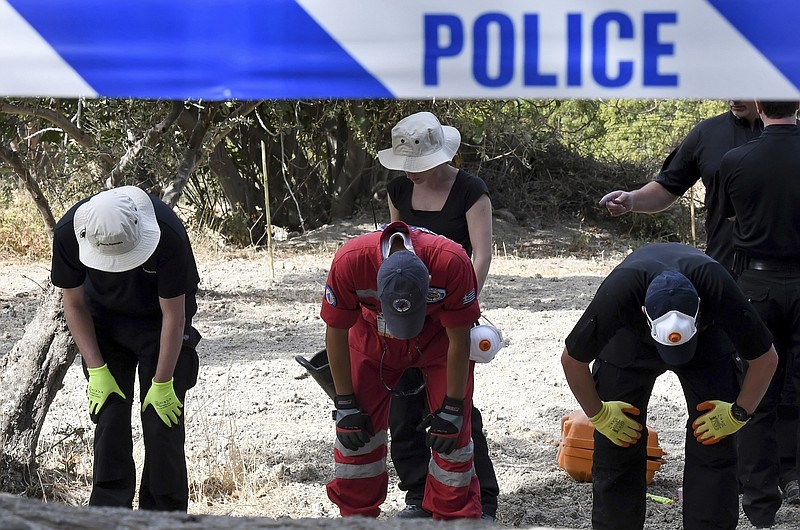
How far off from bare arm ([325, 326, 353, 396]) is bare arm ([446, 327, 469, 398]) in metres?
0.37

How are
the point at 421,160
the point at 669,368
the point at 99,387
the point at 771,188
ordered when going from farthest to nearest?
1. the point at 421,160
2. the point at 771,188
3. the point at 99,387
4. the point at 669,368

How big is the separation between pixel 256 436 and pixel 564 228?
8375mm

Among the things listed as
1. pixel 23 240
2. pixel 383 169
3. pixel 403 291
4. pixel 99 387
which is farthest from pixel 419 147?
pixel 383 169

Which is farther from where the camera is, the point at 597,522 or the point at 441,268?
the point at 597,522

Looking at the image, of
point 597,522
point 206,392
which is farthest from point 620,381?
point 206,392

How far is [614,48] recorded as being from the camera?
Result: 1696 mm

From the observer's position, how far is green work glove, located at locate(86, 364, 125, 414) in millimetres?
3787

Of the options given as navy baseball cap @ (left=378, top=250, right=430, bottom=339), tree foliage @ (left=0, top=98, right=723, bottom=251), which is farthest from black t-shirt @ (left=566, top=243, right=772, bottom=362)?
tree foliage @ (left=0, top=98, right=723, bottom=251)

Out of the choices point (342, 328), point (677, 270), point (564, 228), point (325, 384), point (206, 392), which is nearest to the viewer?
point (677, 270)

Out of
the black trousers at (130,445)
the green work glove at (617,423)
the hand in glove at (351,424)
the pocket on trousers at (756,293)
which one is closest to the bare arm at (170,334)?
the black trousers at (130,445)

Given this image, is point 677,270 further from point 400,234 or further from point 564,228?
point 564,228

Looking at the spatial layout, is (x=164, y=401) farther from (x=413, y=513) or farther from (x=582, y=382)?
(x=582, y=382)

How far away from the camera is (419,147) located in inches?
165

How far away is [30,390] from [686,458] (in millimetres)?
2680
